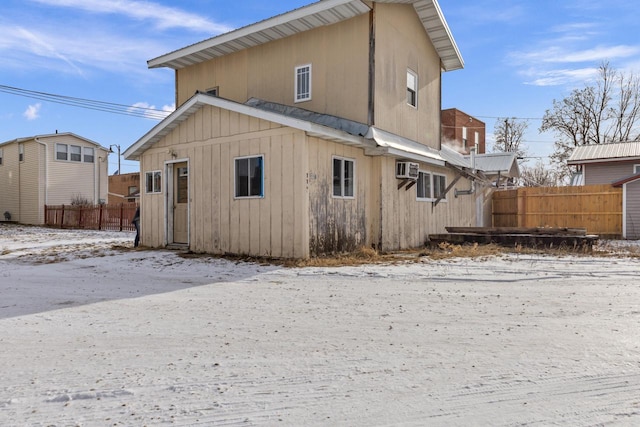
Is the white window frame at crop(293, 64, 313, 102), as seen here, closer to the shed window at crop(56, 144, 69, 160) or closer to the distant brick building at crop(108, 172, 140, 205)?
the shed window at crop(56, 144, 69, 160)

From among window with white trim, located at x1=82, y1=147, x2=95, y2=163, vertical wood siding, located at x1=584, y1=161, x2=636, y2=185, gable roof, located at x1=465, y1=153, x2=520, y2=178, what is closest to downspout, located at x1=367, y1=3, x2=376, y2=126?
gable roof, located at x1=465, y1=153, x2=520, y2=178

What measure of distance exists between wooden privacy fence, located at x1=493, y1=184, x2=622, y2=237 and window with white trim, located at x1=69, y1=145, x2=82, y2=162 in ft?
86.0

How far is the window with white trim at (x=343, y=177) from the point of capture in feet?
33.9

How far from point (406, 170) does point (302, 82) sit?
3727 millimetres

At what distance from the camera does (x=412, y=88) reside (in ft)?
44.0

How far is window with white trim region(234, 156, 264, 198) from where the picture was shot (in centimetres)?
993

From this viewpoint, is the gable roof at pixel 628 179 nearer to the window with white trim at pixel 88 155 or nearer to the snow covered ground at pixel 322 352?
the snow covered ground at pixel 322 352

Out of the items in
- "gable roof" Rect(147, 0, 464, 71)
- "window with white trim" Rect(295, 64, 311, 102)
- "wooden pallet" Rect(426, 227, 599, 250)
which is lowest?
"wooden pallet" Rect(426, 227, 599, 250)

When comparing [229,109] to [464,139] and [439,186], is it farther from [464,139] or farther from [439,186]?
[464,139]

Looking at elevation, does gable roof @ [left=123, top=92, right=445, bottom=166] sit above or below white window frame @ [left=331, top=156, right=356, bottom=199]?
above

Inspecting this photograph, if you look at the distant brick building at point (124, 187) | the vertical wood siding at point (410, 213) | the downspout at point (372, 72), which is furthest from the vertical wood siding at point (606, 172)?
the distant brick building at point (124, 187)

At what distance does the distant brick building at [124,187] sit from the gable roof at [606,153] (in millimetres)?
37112

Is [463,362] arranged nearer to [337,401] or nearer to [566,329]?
[337,401]

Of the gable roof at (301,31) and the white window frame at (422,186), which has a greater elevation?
the gable roof at (301,31)
